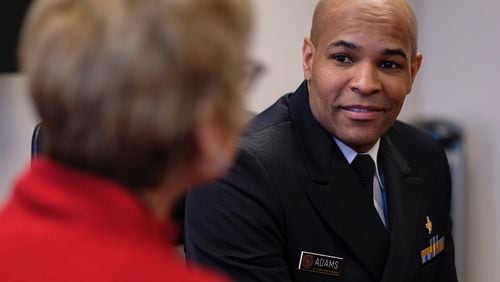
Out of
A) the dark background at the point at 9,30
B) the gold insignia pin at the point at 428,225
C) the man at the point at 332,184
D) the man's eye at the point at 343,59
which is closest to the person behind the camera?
the man at the point at 332,184

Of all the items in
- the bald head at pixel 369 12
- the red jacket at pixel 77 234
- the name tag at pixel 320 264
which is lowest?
the name tag at pixel 320 264

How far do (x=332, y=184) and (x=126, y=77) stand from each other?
34.5 inches

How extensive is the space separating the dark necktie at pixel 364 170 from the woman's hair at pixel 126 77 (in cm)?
87

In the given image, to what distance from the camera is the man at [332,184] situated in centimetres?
136

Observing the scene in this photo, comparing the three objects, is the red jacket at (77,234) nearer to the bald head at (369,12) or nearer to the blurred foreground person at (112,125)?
the blurred foreground person at (112,125)

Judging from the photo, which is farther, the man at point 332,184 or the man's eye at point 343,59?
the man's eye at point 343,59

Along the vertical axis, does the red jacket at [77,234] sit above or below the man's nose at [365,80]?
below

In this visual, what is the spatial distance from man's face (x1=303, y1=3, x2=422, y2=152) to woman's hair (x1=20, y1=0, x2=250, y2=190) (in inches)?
31.9

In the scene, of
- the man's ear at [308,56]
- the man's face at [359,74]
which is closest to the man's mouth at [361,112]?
the man's face at [359,74]

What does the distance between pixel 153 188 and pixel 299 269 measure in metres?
0.76

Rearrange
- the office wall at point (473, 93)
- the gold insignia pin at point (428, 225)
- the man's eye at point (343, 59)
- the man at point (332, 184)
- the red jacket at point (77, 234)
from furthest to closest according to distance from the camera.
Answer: the office wall at point (473, 93), the gold insignia pin at point (428, 225), the man's eye at point (343, 59), the man at point (332, 184), the red jacket at point (77, 234)

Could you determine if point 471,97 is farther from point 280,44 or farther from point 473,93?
point 280,44

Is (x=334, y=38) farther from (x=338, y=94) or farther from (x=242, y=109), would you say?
(x=242, y=109)

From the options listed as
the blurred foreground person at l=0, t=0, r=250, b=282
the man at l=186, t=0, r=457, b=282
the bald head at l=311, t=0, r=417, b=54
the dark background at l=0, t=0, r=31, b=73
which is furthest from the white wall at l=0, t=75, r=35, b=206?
the blurred foreground person at l=0, t=0, r=250, b=282
